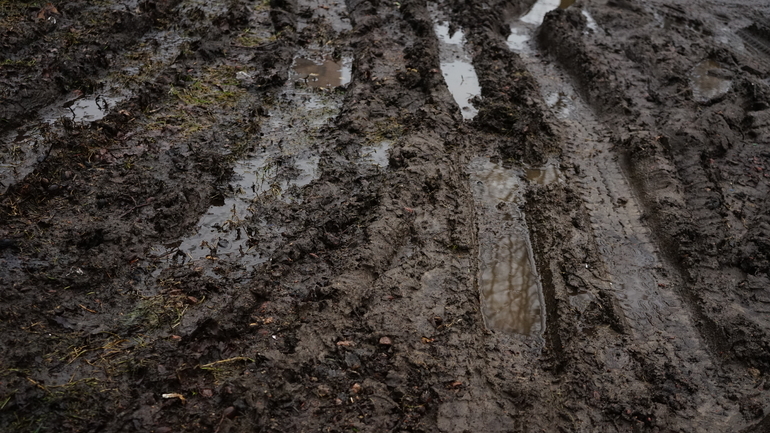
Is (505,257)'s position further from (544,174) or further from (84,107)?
(84,107)

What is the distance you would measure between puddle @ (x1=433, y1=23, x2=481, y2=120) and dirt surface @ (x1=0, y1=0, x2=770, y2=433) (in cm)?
7

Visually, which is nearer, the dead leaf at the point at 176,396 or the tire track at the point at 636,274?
the dead leaf at the point at 176,396

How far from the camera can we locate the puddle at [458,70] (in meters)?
8.20

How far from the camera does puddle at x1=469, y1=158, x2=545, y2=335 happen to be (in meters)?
5.11

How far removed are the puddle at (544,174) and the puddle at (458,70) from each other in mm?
1445

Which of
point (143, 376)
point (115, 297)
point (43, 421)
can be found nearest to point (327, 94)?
point (115, 297)

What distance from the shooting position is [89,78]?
7.34m

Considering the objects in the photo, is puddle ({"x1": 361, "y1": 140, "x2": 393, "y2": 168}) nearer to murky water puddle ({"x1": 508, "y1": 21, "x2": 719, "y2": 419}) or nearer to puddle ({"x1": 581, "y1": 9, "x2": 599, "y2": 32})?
murky water puddle ({"x1": 508, "y1": 21, "x2": 719, "y2": 419})

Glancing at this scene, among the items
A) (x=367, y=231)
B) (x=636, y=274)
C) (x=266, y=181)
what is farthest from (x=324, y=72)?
(x=636, y=274)

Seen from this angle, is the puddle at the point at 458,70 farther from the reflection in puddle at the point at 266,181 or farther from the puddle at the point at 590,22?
the puddle at the point at 590,22

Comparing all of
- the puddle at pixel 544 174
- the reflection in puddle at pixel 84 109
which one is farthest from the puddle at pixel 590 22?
the reflection in puddle at pixel 84 109

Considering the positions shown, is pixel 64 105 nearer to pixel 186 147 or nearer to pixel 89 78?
pixel 89 78

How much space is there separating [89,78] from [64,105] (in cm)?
68

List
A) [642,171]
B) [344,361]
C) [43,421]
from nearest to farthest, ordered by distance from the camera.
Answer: [43,421] → [344,361] → [642,171]
